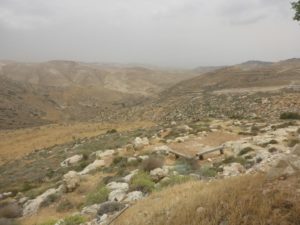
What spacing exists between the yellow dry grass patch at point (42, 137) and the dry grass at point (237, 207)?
38.6 m

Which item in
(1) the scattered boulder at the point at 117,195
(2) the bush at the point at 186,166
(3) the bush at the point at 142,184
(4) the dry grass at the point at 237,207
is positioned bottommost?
(2) the bush at the point at 186,166

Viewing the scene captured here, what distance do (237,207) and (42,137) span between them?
49980 mm

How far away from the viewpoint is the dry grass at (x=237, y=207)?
18.0ft

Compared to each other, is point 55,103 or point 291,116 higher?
point 291,116

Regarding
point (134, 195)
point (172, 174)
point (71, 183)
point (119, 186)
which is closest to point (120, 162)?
point (71, 183)

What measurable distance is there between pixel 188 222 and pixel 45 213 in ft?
33.7

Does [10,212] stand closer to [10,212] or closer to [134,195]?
[10,212]

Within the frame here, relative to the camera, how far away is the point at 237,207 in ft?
19.0

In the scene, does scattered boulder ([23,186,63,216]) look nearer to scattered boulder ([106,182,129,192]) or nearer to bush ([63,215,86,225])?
scattered boulder ([106,182,129,192])

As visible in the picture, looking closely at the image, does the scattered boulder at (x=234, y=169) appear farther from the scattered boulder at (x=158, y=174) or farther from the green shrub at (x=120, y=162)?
the green shrub at (x=120, y=162)

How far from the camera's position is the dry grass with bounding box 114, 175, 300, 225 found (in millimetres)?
5500

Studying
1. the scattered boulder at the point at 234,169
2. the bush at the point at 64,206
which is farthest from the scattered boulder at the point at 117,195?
the scattered boulder at the point at 234,169

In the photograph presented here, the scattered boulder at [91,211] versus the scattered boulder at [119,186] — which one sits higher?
the scattered boulder at [91,211]

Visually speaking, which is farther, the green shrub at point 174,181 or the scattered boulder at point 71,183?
the scattered boulder at point 71,183
